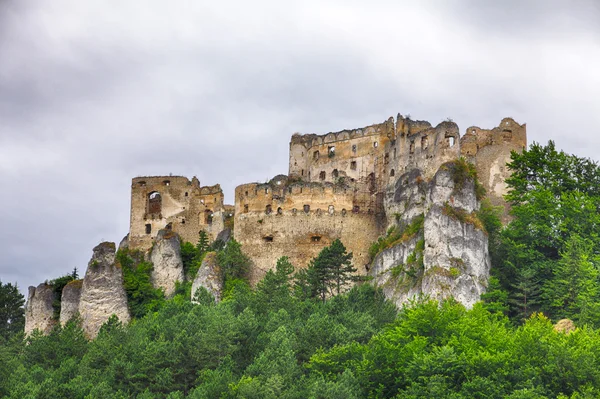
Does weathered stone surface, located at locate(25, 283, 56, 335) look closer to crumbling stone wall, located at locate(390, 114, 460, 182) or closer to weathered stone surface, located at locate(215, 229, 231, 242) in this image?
weathered stone surface, located at locate(215, 229, 231, 242)

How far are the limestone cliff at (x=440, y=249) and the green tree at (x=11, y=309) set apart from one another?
34687 millimetres

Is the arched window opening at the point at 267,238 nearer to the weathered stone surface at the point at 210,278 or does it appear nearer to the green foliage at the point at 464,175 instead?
the weathered stone surface at the point at 210,278

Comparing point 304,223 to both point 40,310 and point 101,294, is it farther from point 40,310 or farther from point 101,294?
point 40,310

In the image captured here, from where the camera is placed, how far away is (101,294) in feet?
248

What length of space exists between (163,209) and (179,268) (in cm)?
995

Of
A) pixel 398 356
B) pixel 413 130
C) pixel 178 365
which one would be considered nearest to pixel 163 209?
pixel 413 130

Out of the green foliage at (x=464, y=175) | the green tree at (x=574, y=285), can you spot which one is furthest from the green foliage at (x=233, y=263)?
the green tree at (x=574, y=285)

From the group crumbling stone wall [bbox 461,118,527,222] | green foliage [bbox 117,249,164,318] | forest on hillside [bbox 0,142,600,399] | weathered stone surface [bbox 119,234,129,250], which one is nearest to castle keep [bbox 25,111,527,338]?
crumbling stone wall [bbox 461,118,527,222]

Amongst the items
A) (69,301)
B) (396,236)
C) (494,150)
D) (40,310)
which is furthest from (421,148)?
(40,310)

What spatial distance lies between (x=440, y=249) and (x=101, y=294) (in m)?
24.9

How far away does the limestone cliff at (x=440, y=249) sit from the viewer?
65.2 meters

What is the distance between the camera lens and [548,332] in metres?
55.0

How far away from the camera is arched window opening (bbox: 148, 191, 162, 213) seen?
87750 millimetres

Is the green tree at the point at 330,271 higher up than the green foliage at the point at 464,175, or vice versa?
the green foliage at the point at 464,175
